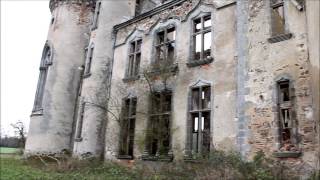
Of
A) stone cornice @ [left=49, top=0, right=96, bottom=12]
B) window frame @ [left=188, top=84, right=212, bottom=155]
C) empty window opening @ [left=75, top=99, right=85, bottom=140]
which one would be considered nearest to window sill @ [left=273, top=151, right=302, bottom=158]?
window frame @ [left=188, top=84, right=212, bottom=155]

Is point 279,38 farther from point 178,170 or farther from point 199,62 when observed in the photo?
point 178,170

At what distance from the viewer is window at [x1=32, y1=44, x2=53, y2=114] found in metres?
21.2

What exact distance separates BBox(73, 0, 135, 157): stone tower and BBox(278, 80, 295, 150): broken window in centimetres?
943

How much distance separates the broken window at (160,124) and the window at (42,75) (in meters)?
9.67

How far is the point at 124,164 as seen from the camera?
1509cm

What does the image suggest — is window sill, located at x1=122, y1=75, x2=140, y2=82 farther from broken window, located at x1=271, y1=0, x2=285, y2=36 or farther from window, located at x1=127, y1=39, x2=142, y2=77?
broken window, located at x1=271, y1=0, x2=285, y2=36

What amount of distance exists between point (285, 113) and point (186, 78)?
15.2 feet

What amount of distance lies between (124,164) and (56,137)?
6.48m

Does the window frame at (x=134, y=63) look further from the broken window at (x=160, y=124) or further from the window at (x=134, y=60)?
the broken window at (x=160, y=124)

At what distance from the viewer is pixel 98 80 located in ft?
58.9

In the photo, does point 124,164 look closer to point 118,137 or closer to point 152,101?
point 118,137

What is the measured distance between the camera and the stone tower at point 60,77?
19.7 meters

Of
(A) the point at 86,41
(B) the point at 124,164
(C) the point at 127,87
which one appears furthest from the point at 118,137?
(A) the point at 86,41

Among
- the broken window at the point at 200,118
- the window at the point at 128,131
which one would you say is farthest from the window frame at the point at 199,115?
the window at the point at 128,131
